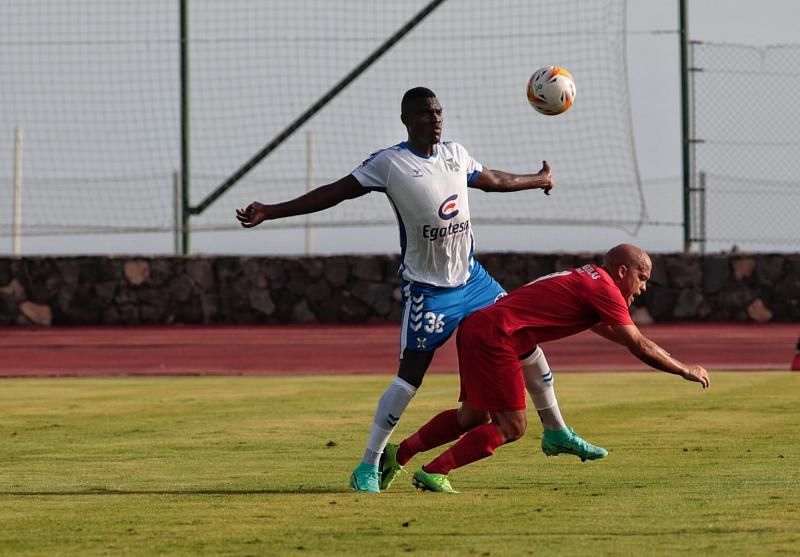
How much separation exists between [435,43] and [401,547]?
1845cm

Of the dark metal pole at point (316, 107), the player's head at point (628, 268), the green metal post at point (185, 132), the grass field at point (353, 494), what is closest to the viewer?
the grass field at point (353, 494)

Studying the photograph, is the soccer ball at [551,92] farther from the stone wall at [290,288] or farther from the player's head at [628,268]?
the stone wall at [290,288]

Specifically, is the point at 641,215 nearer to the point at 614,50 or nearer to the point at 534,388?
the point at 614,50

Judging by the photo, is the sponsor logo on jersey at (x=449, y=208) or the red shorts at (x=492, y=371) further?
the sponsor logo on jersey at (x=449, y=208)

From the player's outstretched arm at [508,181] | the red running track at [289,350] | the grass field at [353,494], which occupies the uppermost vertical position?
the player's outstretched arm at [508,181]

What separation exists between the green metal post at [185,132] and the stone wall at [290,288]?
86 cm

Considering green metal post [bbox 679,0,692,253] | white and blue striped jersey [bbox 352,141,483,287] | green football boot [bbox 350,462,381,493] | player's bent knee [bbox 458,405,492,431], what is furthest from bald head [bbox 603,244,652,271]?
green metal post [bbox 679,0,692,253]

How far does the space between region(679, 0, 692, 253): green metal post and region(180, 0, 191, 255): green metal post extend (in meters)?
7.45

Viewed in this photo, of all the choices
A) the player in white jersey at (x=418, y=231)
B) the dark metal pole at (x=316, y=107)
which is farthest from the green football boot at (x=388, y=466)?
the dark metal pole at (x=316, y=107)

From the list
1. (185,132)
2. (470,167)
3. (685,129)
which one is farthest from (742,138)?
(470,167)

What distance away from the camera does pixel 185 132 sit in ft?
78.0

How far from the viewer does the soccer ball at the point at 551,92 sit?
9.66 meters

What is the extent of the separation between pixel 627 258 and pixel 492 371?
0.92 metres

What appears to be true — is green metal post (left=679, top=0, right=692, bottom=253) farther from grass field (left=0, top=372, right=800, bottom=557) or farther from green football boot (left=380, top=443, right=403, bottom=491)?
green football boot (left=380, top=443, right=403, bottom=491)
